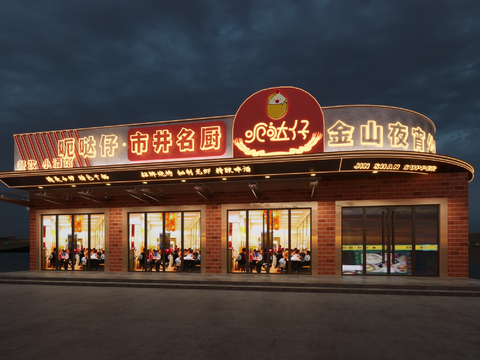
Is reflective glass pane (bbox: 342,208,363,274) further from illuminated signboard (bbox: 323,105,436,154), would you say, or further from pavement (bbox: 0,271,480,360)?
illuminated signboard (bbox: 323,105,436,154)

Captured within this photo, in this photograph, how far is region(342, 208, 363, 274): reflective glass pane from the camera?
13297 mm

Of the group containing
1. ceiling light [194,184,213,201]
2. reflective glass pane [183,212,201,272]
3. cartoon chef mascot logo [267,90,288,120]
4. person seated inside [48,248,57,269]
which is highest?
cartoon chef mascot logo [267,90,288,120]

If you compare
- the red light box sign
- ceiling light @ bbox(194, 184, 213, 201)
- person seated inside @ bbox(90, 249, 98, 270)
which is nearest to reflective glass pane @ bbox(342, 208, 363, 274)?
ceiling light @ bbox(194, 184, 213, 201)

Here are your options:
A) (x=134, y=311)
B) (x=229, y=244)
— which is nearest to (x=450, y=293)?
(x=229, y=244)

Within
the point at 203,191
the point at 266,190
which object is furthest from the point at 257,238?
the point at 203,191

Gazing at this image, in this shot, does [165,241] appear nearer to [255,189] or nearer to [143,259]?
[143,259]

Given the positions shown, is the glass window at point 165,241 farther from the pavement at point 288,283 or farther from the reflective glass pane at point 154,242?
the pavement at point 288,283

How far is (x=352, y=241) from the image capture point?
13391 millimetres

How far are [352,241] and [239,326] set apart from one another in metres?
7.81

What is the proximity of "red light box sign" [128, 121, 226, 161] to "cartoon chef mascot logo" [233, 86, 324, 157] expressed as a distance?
2.92 feet

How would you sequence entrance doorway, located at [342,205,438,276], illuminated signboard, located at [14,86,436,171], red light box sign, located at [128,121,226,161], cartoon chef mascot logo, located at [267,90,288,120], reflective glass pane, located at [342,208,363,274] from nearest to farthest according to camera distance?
illuminated signboard, located at [14,86,436,171], entrance doorway, located at [342,205,438,276], cartoon chef mascot logo, located at [267,90,288,120], reflective glass pane, located at [342,208,363,274], red light box sign, located at [128,121,226,161]

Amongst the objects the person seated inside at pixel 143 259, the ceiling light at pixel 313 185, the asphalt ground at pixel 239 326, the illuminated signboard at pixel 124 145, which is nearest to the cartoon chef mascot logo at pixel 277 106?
the illuminated signboard at pixel 124 145

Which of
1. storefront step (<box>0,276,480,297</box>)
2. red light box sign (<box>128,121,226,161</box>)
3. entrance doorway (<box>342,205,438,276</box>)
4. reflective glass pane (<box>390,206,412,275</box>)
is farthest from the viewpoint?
red light box sign (<box>128,121,226,161</box>)

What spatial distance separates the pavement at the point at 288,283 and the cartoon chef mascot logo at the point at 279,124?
4.67 meters
